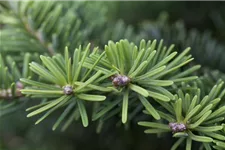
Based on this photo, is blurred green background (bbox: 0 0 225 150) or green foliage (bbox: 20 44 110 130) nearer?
green foliage (bbox: 20 44 110 130)

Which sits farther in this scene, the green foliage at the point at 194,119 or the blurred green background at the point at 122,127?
the blurred green background at the point at 122,127

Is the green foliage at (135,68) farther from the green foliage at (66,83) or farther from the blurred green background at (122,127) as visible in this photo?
the blurred green background at (122,127)

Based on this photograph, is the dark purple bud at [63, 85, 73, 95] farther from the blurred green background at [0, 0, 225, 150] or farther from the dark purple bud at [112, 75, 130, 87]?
the blurred green background at [0, 0, 225, 150]

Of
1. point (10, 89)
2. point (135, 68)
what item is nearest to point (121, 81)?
point (135, 68)

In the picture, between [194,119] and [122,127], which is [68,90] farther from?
[122,127]

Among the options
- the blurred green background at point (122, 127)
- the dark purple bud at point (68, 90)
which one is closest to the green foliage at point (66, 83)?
the dark purple bud at point (68, 90)

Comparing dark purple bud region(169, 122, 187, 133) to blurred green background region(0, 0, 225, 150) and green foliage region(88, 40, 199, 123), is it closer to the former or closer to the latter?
green foliage region(88, 40, 199, 123)

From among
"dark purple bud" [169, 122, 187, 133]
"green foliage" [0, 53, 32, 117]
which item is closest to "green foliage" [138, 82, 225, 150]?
"dark purple bud" [169, 122, 187, 133]

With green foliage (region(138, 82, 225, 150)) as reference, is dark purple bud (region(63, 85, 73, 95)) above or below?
above

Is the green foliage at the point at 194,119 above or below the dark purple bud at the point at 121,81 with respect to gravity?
below

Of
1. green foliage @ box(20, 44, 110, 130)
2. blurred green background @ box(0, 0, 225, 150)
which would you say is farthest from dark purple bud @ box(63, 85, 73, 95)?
blurred green background @ box(0, 0, 225, 150)
